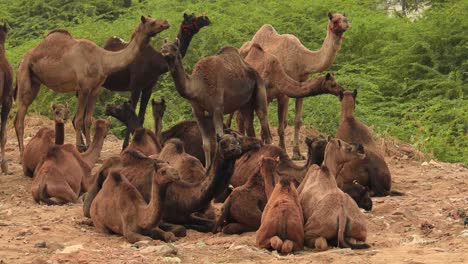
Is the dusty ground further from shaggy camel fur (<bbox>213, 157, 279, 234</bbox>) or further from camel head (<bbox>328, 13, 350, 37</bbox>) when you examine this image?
camel head (<bbox>328, 13, 350, 37</bbox>)

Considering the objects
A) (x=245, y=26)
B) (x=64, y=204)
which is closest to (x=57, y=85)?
(x=64, y=204)

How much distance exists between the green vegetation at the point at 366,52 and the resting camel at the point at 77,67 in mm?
3977

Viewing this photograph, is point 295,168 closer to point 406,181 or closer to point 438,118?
point 406,181

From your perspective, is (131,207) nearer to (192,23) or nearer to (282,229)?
(282,229)

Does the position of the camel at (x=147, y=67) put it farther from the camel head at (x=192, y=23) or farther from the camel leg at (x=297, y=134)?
the camel leg at (x=297, y=134)

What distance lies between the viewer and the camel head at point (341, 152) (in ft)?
31.8

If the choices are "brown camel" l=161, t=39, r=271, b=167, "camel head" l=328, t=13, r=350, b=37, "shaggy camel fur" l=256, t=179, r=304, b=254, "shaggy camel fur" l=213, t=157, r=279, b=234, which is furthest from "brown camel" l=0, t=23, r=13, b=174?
"shaggy camel fur" l=256, t=179, r=304, b=254

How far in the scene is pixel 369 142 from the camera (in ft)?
37.2

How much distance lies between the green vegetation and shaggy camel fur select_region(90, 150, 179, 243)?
7.42m

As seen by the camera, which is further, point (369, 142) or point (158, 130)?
point (158, 130)

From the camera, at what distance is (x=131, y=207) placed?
8898 millimetres

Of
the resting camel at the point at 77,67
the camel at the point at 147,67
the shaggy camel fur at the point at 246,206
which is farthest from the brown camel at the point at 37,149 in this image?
the shaggy camel fur at the point at 246,206

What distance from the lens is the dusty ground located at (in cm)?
771

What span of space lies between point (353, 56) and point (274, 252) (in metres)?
15.3
